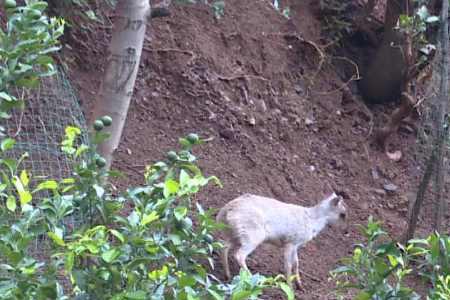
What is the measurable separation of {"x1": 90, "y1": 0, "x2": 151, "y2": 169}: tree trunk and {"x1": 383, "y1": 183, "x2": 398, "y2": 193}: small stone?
13.5 feet

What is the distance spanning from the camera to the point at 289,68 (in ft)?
32.2

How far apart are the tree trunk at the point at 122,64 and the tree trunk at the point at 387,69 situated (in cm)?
473

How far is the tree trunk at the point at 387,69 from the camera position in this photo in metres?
9.91

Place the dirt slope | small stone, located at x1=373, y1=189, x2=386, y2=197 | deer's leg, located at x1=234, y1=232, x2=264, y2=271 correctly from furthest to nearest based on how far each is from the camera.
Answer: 1. small stone, located at x1=373, y1=189, x2=386, y2=197
2. the dirt slope
3. deer's leg, located at x1=234, y1=232, x2=264, y2=271

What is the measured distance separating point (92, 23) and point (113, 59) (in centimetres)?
309

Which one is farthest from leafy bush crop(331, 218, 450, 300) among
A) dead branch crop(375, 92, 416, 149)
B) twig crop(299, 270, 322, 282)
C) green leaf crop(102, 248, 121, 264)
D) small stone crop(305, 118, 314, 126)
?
small stone crop(305, 118, 314, 126)

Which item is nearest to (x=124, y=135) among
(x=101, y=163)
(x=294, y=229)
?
(x=294, y=229)

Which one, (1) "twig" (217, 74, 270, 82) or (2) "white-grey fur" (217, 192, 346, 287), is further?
(1) "twig" (217, 74, 270, 82)

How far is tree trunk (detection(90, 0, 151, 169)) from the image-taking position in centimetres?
553

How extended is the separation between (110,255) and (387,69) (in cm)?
719

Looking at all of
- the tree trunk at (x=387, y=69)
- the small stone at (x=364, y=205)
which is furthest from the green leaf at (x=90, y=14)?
the tree trunk at (x=387, y=69)

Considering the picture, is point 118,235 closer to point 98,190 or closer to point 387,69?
point 98,190

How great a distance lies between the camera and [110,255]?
3371 mm

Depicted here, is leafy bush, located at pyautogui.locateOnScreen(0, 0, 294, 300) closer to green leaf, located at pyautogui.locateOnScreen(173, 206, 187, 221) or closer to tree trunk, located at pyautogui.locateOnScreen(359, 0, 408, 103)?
green leaf, located at pyautogui.locateOnScreen(173, 206, 187, 221)
